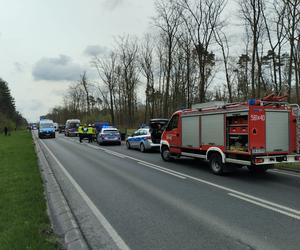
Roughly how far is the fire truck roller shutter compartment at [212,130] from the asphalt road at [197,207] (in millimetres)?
1221

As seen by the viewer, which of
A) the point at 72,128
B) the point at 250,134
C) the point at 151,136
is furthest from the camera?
the point at 72,128

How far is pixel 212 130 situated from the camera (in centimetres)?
1356

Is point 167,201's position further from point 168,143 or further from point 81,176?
point 168,143

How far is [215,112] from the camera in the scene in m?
13.5

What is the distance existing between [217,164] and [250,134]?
6.55 ft

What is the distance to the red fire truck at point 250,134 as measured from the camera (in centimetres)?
1180

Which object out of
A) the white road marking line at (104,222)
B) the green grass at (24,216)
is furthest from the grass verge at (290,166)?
the green grass at (24,216)

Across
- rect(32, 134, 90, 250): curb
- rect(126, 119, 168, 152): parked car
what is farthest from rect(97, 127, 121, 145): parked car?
rect(32, 134, 90, 250): curb

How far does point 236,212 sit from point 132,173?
6492 mm

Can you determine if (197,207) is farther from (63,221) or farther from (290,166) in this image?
(290,166)

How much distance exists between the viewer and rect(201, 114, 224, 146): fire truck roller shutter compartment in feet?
43.1

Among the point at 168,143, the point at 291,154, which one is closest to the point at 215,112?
the point at 291,154

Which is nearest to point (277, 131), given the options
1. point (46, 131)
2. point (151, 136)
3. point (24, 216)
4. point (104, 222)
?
point (104, 222)

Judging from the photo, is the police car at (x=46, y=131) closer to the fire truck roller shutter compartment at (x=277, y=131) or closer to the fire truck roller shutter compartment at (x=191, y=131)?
the fire truck roller shutter compartment at (x=191, y=131)
